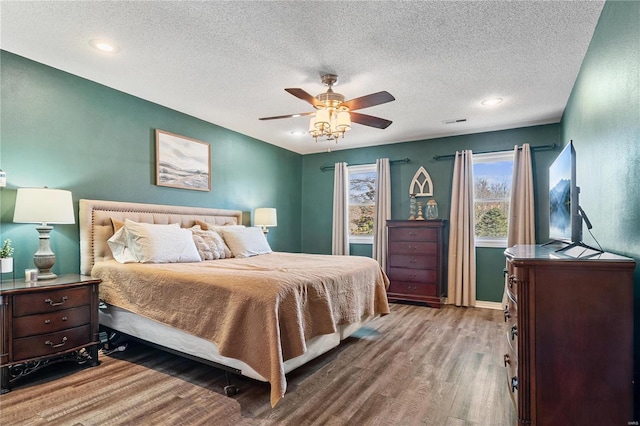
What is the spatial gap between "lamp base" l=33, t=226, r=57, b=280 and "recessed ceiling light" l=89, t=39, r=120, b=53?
1521mm

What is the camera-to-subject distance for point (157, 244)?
10.1 feet

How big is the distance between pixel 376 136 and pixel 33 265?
4446mm

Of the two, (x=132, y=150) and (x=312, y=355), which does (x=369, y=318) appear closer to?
(x=312, y=355)

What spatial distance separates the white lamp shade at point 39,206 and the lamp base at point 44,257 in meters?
0.19

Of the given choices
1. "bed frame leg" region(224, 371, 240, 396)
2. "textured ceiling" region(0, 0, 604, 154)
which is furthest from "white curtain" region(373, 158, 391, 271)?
"bed frame leg" region(224, 371, 240, 396)

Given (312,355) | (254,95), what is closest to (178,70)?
(254,95)

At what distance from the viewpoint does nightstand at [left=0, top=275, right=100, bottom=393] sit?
2.26m

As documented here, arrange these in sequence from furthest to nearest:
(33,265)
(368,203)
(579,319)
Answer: (368,203) < (33,265) < (579,319)

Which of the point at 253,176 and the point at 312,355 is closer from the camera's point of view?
the point at 312,355

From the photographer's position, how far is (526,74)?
3.00 meters

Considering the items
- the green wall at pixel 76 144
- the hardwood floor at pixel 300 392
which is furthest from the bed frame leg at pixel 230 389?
the green wall at pixel 76 144

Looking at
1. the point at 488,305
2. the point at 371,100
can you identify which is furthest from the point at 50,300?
the point at 488,305

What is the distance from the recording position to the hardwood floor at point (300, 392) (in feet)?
6.39

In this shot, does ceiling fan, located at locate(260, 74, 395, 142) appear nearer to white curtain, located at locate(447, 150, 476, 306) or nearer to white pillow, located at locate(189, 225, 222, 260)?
white pillow, located at locate(189, 225, 222, 260)
